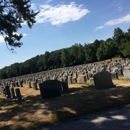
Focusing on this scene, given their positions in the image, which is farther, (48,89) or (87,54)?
(87,54)

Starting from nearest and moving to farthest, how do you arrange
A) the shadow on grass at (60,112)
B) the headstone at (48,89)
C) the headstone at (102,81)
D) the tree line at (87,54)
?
1. the shadow on grass at (60,112)
2. the headstone at (48,89)
3. the headstone at (102,81)
4. the tree line at (87,54)

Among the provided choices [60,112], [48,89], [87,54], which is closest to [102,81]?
[48,89]

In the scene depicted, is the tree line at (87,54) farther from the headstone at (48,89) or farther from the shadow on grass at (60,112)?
the shadow on grass at (60,112)

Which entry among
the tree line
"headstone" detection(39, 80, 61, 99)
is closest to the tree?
"headstone" detection(39, 80, 61, 99)

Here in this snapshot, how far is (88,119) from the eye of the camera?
7293 mm

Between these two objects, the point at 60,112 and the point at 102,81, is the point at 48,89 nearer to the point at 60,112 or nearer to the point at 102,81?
the point at 102,81

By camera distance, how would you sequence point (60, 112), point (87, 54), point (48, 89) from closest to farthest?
point (60, 112)
point (48, 89)
point (87, 54)

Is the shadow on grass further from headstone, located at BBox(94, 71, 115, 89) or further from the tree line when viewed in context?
the tree line

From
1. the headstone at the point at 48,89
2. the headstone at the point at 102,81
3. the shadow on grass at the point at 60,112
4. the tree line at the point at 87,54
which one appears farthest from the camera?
the tree line at the point at 87,54

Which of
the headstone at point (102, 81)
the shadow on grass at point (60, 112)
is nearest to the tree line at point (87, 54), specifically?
the headstone at point (102, 81)

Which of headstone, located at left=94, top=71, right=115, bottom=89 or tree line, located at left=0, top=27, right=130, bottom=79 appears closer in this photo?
headstone, located at left=94, top=71, right=115, bottom=89

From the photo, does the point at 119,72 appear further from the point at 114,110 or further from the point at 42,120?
the point at 42,120

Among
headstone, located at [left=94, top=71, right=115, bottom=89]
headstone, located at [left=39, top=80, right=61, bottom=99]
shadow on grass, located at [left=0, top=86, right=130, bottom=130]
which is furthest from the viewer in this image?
headstone, located at [left=94, top=71, right=115, bottom=89]

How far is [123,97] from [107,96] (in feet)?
2.67
